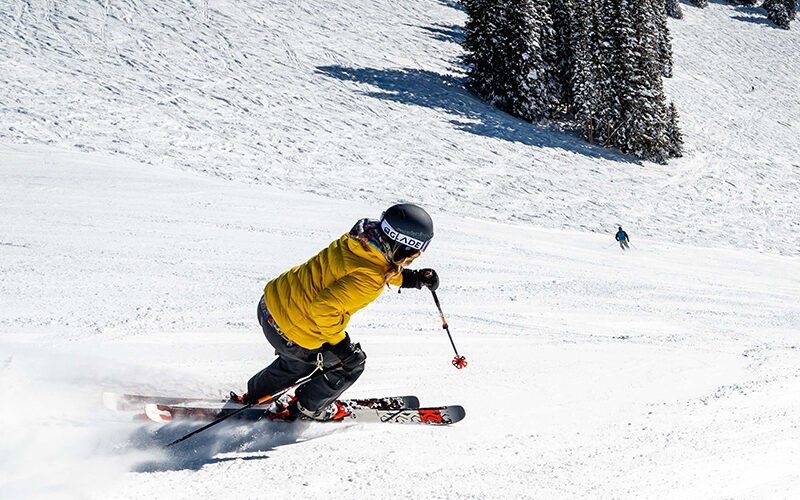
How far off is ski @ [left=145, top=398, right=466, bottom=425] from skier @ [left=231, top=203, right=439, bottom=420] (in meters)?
0.25

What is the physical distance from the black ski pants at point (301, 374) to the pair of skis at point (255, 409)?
10.0 inches

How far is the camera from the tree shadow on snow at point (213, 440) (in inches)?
141

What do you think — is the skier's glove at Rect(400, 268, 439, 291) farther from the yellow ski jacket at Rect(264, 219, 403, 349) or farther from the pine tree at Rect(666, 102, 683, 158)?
the pine tree at Rect(666, 102, 683, 158)

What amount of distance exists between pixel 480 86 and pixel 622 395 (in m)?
24.3

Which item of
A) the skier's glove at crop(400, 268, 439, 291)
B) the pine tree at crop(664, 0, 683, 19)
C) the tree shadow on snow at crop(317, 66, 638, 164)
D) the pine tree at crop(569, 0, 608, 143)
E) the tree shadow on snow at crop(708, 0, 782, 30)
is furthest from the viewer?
the tree shadow on snow at crop(708, 0, 782, 30)

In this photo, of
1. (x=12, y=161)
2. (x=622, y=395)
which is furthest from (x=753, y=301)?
(x=12, y=161)

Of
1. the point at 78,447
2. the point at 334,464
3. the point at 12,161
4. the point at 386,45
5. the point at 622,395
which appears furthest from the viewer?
the point at 386,45

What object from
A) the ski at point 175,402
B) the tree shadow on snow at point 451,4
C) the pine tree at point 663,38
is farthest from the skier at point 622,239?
the tree shadow on snow at point 451,4

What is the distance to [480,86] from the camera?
27.7 meters

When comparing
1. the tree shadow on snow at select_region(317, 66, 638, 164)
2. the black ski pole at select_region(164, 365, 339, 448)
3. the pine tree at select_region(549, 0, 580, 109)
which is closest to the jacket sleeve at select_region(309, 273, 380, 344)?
the black ski pole at select_region(164, 365, 339, 448)

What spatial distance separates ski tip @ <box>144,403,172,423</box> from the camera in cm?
390

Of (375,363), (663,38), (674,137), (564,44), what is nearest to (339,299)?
(375,363)

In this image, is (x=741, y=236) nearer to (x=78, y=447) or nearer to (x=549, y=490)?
(x=549, y=490)

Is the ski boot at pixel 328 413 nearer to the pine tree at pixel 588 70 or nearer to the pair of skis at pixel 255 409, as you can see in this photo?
the pair of skis at pixel 255 409
